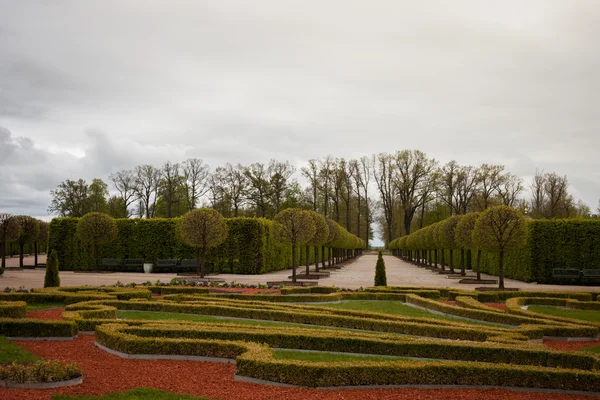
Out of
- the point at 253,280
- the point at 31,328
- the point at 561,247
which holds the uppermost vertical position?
the point at 561,247

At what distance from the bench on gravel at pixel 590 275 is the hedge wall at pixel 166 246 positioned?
719 inches

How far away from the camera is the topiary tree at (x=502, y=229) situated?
24312 millimetres

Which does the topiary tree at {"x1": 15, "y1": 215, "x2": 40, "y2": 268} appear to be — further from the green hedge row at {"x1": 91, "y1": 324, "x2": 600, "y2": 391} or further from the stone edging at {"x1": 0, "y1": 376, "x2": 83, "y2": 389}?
the stone edging at {"x1": 0, "y1": 376, "x2": 83, "y2": 389}

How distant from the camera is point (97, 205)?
7194 cm

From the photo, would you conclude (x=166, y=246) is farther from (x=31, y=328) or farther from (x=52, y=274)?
(x=31, y=328)

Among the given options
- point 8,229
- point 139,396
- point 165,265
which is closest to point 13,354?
point 139,396

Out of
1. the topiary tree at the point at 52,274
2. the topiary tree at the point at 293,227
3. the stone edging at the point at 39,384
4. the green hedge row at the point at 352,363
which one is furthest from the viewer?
the topiary tree at the point at 293,227

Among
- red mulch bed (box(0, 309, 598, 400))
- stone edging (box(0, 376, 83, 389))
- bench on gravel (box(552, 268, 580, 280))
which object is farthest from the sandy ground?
stone edging (box(0, 376, 83, 389))

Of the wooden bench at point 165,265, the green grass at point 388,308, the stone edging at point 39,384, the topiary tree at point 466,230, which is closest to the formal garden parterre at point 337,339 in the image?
the green grass at point 388,308

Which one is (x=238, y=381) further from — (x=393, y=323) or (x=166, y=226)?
(x=166, y=226)

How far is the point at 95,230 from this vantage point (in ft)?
119

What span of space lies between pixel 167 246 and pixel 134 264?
2728 mm

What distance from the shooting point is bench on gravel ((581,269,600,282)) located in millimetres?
28906

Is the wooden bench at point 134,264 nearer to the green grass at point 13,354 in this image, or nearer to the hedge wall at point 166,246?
the hedge wall at point 166,246
